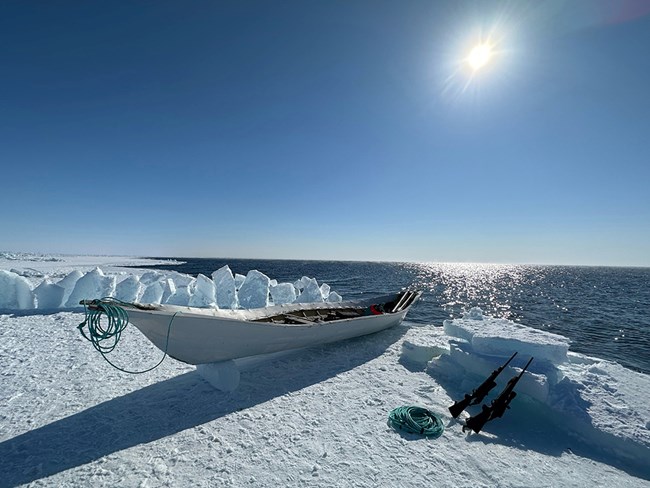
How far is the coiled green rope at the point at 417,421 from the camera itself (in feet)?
16.5

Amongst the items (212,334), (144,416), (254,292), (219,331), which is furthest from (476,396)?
(254,292)

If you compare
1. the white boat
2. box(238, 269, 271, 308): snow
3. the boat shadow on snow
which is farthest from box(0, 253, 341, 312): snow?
the boat shadow on snow

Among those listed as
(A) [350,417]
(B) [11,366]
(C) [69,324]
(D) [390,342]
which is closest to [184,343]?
(A) [350,417]

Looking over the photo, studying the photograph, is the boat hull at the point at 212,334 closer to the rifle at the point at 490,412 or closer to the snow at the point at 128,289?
the rifle at the point at 490,412

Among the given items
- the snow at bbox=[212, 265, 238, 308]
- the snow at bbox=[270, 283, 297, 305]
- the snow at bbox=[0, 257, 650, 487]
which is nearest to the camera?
the snow at bbox=[0, 257, 650, 487]

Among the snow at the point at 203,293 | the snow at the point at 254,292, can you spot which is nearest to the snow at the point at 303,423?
the snow at the point at 203,293

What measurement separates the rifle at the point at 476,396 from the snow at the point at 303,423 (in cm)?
19

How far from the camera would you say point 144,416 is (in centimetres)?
519

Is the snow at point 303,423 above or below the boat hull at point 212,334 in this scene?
below

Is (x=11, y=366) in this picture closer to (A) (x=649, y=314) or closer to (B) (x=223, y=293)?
(B) (x=223, y=293)

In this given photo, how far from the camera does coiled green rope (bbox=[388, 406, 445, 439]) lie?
503 centimetres

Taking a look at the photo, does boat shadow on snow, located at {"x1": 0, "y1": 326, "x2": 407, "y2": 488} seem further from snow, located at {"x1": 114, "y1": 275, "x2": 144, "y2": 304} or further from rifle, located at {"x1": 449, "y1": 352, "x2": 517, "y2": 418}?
snow, located at {"x1": 114, "y1": 275, "x2": 144, "y2": 304}

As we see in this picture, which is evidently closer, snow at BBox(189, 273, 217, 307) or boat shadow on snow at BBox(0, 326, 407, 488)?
boat shadow on snow at BBox(0, 326, 407, 488)

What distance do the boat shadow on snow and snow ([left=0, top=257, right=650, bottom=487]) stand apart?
25 millimetres
